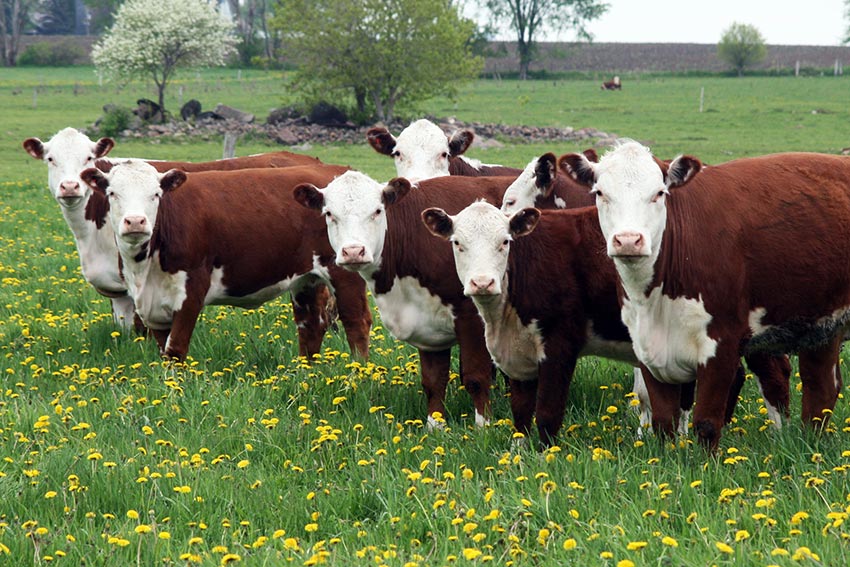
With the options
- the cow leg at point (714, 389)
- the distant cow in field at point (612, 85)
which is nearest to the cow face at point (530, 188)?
the cow leg at point (714, 389)

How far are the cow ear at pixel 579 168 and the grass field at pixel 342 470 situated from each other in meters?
1.38

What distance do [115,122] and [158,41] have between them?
1092cm

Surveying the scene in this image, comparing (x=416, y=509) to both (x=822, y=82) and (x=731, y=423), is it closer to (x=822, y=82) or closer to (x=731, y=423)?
(x=731, y=423)

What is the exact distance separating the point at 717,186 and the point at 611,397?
6.57ft

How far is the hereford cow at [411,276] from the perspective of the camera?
7.52 metres

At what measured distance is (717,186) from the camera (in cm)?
614

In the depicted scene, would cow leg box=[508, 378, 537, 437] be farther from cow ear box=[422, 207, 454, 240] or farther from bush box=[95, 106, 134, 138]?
bush box=[95, 106, 134, 138]

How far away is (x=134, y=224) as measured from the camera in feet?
27.5

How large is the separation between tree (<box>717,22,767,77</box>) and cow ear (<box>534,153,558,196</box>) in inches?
2682

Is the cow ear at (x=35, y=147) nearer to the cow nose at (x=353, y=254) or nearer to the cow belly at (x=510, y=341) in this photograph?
the cow nose at (x=353, y=254)

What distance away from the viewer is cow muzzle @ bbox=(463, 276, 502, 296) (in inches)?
252

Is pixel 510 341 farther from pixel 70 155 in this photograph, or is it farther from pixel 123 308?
pixel 70 155

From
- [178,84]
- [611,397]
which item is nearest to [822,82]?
[178,84]

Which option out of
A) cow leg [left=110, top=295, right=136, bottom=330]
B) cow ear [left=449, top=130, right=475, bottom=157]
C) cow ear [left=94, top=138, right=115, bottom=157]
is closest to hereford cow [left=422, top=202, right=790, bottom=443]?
cow ear [left=449, top=130, right=475, bottom=157]
